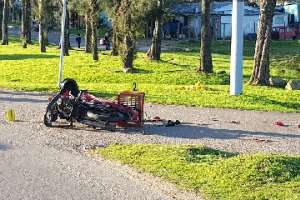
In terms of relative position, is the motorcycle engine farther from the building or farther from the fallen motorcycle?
the building

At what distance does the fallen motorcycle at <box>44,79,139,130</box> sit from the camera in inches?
546

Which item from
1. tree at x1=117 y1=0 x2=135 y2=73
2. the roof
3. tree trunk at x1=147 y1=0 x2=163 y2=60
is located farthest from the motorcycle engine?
the roof

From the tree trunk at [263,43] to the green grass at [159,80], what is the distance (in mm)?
978

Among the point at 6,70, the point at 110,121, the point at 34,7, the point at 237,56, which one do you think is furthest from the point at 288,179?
the point at 34,7

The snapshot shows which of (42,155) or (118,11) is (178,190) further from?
(118,11)

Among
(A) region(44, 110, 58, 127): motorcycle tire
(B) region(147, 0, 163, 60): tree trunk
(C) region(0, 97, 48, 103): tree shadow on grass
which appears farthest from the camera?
(B) region(147, 0, 163, 60): tree trunk

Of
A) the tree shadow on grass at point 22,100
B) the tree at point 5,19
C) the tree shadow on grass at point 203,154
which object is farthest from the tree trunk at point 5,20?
the tree shadow on grass at point 203,154

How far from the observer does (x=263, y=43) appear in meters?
24.0

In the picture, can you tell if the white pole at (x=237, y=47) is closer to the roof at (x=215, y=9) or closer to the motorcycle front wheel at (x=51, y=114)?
the motorcycle front wheel at (x=51, y=114)

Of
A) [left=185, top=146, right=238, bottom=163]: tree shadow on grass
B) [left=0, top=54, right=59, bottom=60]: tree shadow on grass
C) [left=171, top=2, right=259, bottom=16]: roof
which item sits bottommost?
[left=185, top=146, right=238, bottom=163]: tree shadow on grass

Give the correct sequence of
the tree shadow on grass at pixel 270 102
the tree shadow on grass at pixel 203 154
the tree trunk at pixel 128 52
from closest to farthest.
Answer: the tree shadow on grass at pixel 203 154 < the tree shadow on grass at pixel 270 102 < the tree trunk at pixel 128 52

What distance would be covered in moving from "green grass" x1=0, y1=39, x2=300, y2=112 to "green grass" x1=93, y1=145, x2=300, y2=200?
7.56 meters

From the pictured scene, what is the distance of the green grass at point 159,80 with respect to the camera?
19.5m

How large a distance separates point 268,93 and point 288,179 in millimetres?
12486
